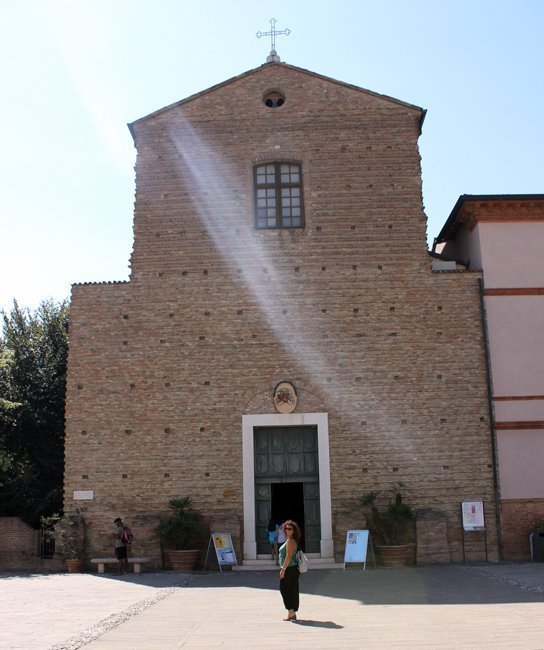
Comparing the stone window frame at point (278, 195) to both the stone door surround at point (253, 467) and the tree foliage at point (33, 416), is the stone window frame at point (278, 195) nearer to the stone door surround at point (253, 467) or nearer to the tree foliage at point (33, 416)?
the stone door surround at point (253, 467)

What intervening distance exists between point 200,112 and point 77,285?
553cm

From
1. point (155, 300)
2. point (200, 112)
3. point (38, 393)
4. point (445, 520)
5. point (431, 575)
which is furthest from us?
point (38, 393)

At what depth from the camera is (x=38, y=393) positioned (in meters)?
23.8

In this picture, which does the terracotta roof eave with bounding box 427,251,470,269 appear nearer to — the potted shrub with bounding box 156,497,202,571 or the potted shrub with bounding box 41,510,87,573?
the potted shrub with bounding box 156,497,202,571

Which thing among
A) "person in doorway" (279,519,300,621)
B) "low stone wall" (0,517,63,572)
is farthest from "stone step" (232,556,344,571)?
"person in doorway" (279,519,300,621)

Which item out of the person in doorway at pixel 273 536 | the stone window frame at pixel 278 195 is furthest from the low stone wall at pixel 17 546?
the stone window frame at pixel 278 195

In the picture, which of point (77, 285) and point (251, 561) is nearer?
point (251, 561)

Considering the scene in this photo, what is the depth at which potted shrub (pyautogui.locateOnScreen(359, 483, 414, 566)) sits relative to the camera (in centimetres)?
1623

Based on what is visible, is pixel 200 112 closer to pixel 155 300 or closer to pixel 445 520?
pixel 155 300

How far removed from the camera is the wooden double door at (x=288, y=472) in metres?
17.2

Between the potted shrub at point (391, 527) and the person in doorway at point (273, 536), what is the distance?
2050 mm

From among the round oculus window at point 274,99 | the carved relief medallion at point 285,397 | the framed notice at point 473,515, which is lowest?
the framed notice at point 473,515

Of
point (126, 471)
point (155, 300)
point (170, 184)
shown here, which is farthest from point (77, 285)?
point (126, 471)

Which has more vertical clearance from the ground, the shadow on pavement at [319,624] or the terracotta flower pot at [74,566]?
the shadow on pavement at [319,624]
